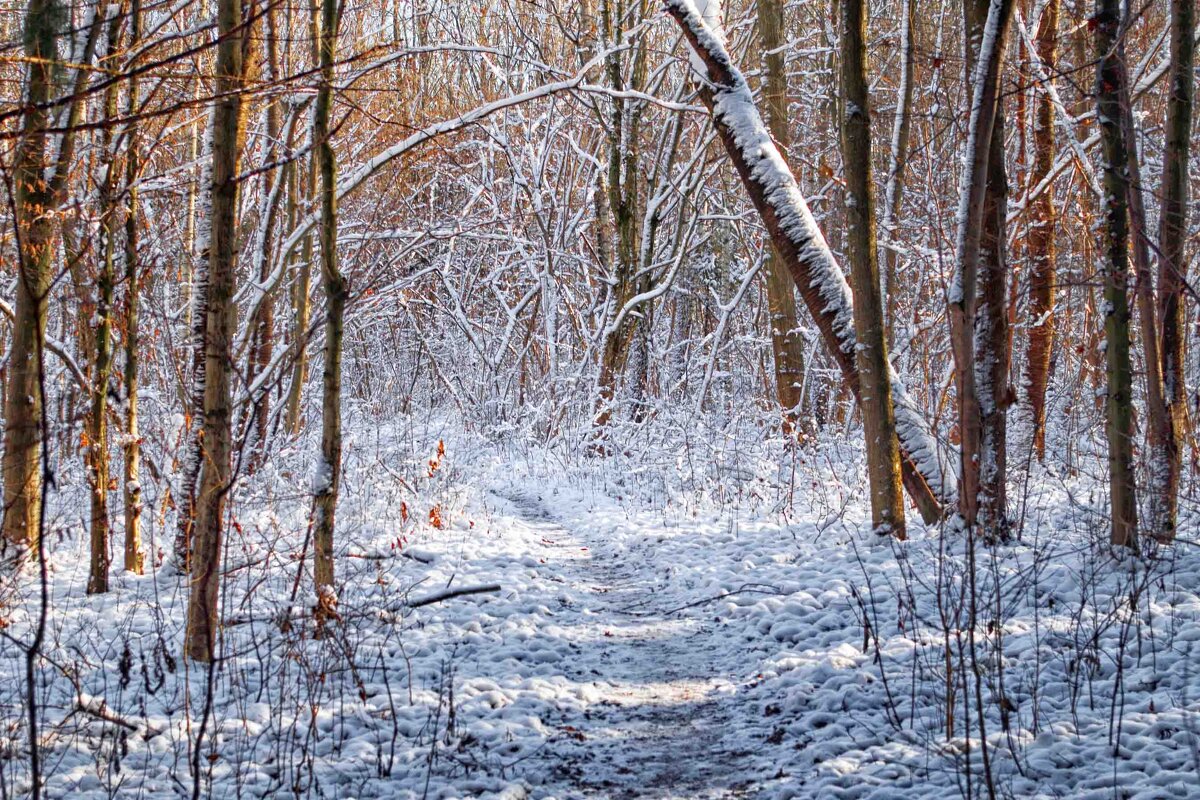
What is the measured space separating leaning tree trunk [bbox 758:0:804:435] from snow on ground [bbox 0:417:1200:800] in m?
5.62

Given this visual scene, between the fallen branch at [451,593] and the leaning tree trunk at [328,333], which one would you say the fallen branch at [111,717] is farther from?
the fallen branch at [451,593]

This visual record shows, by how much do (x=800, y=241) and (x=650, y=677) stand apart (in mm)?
3778

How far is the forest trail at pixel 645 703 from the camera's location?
3754 millimetres

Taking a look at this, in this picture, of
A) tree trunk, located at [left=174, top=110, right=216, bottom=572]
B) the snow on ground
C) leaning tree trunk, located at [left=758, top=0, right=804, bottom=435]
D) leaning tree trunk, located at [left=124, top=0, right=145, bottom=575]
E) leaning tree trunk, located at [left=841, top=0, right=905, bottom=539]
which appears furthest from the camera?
leaning tree trunk, located at [left=758, top=0, right=804, bottom=435]

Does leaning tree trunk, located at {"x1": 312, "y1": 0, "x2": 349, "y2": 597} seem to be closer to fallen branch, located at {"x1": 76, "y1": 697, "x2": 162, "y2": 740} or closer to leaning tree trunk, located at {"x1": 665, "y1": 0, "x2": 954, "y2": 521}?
fallen branch, located at {"x1": 76, "y1": 697, "x2": 162, "y2": 740}

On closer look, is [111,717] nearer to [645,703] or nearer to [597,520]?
[645,703]

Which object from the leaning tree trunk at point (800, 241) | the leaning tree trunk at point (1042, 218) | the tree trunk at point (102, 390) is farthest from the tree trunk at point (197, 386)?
the leaning tree trunk at point (1042, 218)

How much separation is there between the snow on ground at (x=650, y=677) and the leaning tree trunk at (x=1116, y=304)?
0.33 m

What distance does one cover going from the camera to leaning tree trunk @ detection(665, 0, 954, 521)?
279 inches

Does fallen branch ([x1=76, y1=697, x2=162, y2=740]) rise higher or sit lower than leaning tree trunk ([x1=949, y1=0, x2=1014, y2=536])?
lower

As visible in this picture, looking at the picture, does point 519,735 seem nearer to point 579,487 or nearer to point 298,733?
point 298,733

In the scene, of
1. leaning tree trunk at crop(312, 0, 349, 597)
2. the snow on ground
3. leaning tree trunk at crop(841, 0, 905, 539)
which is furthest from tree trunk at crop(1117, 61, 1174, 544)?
leaning tree trunk at crop(312, 0, 349, 597)

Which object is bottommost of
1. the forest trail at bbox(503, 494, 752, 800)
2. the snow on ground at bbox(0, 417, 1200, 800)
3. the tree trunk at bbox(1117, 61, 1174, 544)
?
the forest trail at bbox(503, 494, 752, 800)

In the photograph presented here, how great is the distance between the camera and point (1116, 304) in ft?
18.7
